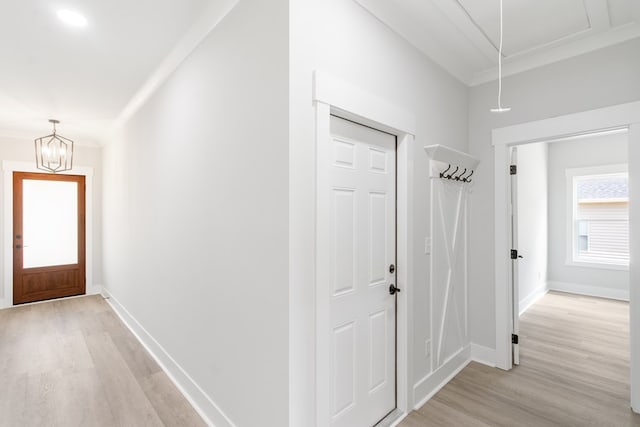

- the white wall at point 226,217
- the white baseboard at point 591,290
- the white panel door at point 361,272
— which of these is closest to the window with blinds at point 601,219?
the white baseboard at point 591,290

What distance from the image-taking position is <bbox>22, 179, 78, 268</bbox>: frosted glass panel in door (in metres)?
4.97

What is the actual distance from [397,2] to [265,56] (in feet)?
3.33

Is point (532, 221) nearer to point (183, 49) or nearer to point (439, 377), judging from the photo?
point (439, 377)

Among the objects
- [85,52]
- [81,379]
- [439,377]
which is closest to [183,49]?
[85,52]

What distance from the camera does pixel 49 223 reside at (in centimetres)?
515

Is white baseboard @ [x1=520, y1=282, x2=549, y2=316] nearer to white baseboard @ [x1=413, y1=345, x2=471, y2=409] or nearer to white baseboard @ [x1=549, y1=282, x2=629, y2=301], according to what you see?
white baseboard @ [x1=549, y1=282, x2=629, y2=301]

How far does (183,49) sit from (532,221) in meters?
5.61

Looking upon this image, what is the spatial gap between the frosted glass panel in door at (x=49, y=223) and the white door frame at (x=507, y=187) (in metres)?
6.52

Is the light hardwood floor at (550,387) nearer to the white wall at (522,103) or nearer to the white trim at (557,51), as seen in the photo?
the white wall at (522,103)

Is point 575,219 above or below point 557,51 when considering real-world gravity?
below

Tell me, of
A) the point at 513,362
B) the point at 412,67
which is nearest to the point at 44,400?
the point at 412,67

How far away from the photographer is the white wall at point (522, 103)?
7.80ft

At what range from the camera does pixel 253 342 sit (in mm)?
1732

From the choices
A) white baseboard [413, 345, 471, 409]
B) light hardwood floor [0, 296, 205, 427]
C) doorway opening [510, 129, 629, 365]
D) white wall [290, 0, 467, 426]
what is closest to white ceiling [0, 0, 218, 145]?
white wall [290, 0, 467, 426]
